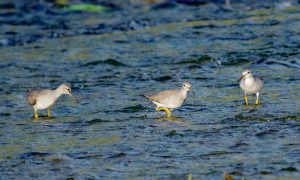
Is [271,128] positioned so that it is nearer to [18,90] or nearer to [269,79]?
[269,79]

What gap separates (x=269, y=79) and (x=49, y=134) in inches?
218

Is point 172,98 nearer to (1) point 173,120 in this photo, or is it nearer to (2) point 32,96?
(1) point 173,120

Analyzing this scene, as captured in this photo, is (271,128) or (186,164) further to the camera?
(271,128)

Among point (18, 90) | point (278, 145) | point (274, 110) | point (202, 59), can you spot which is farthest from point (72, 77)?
point (278, 145)

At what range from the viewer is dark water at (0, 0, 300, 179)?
36.7 feet

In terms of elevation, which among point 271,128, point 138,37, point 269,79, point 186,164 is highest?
point 138,37

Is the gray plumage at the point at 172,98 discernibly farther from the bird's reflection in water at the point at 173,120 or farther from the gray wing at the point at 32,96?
the gray wing at the point at 32,96

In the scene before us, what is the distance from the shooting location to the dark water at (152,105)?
11172 mm

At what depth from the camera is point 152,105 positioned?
1546cm

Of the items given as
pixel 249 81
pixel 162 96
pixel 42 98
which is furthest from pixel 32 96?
pixel 249 81

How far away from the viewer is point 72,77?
60.6 feet

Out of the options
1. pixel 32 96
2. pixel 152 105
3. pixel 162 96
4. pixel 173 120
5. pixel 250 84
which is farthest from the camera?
pixel 152 105

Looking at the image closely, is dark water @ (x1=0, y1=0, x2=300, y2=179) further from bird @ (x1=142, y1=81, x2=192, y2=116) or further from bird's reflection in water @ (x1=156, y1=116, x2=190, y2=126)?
bird @ (x1=142, y1=81, x2=192, y2=116)

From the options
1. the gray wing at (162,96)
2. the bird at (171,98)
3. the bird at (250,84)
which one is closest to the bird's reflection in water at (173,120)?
the bird at (171,98)
